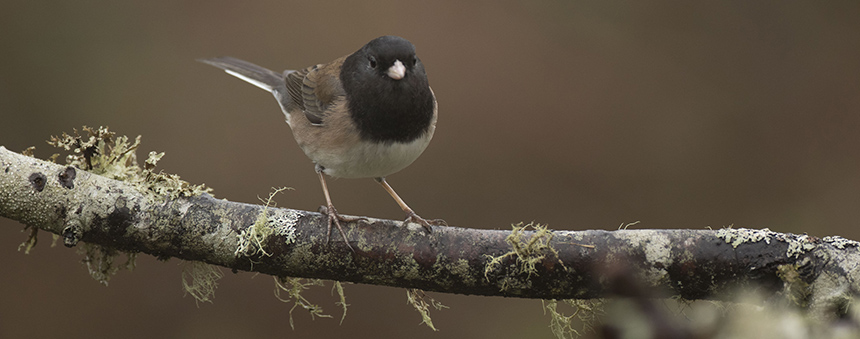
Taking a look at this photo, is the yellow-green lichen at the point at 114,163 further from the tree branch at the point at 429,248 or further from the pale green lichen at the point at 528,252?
the pale green lichen at the point at 528,252

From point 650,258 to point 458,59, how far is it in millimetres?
1954

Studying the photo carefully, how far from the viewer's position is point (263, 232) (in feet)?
5.05

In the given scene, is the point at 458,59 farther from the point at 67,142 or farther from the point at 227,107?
the point at 67,142

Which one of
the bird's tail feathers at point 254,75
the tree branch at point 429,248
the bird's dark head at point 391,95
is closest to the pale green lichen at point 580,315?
the tree branch at point 429,248

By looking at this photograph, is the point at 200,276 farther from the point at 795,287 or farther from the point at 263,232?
the point at 795,287

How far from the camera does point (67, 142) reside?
1.61 m

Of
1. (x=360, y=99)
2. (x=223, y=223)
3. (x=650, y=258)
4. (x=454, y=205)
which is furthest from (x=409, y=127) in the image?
(x=454, y=205)

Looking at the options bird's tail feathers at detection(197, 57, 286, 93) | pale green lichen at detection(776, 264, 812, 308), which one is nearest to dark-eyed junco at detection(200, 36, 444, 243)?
bird's tail feathers at detection(197, 57, 286, 93)

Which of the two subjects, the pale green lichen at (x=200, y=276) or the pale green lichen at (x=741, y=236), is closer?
the pale green lichen at (x=741, y=236)

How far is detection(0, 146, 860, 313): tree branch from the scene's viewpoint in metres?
1.42

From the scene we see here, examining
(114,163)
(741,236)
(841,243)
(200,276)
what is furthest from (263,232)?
(841,243)

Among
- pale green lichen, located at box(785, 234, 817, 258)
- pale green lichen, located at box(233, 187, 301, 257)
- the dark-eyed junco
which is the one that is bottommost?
pale green lichen, located at box(233, 187, 301, 257)

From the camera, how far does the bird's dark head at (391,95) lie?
185 cm

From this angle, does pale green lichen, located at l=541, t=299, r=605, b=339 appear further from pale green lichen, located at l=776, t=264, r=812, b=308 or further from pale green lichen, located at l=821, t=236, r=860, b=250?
pale green lichen, located at l=821, t=236, r=860, b=250
